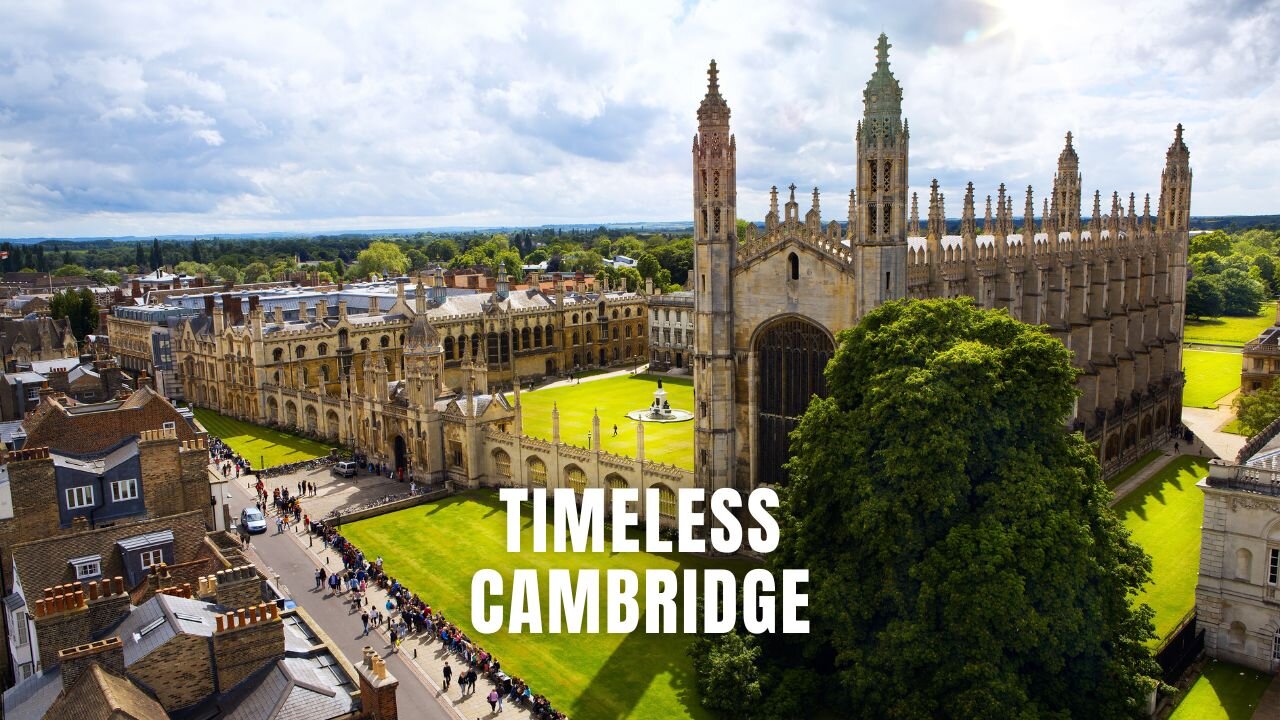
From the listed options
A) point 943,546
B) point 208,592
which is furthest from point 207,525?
point 943,546

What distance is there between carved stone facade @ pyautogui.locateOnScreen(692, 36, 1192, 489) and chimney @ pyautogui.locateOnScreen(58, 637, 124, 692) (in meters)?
23.1

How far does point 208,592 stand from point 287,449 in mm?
39571

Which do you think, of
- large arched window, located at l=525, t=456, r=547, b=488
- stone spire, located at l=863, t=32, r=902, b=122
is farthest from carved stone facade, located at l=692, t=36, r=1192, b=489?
large arched window, located at l=525, t=456, r=547, b=488

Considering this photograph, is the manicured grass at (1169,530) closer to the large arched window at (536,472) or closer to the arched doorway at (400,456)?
the large arched window at (536,472)

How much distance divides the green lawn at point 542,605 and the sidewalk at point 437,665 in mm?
882

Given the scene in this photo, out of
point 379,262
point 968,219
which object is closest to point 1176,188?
point 968,219

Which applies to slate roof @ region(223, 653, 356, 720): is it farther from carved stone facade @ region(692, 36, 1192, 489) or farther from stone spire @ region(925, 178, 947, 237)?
stone spire @ region(925, 178, 947, 237)

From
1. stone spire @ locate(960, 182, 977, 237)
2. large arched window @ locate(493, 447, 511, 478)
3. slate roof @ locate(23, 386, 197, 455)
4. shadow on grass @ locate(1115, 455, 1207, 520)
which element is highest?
stone spire @ locate(960, 182, 977, 237)

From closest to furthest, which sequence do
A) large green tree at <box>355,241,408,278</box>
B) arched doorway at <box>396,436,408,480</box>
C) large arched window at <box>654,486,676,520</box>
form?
1. large arched window at <box>654,486,676,520</box>
2. arched doorway at <box>396,436,408,480</box>
3. large green tree at <box>355,241,408,278</box>

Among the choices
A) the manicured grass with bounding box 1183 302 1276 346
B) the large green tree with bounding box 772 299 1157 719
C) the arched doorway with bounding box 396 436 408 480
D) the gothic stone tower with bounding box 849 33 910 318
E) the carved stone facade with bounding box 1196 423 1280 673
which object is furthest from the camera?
the manicured grass with bounding box 1183 302 1276 346

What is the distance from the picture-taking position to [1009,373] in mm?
23781

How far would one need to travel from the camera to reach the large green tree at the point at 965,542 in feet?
69.5

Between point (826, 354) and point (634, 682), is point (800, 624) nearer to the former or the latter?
point (634, 682)

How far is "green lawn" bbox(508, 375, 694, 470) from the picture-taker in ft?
178
